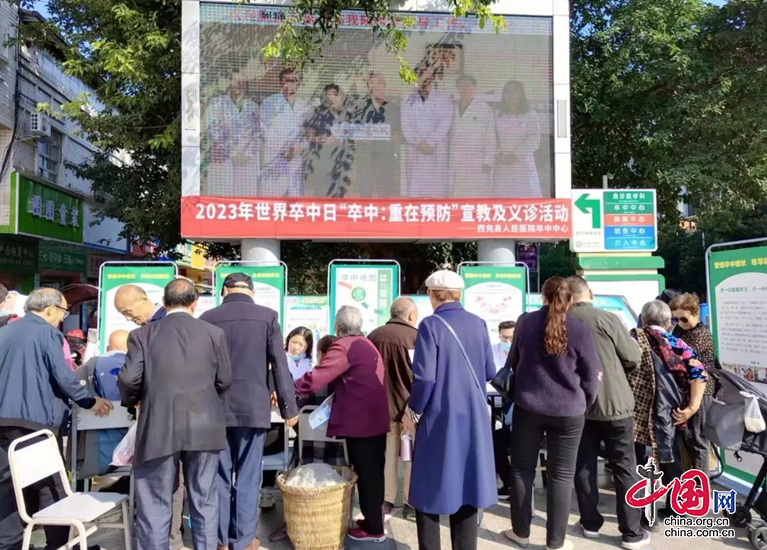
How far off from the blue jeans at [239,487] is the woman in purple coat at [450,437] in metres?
0.97

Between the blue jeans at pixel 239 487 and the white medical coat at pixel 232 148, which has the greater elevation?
the white medical coat at pixel 232 148

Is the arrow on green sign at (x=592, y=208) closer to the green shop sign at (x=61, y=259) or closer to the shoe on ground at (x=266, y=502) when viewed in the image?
the shoe on ground at (x=266, y=502)

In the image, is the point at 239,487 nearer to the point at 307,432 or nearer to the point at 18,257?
the point at 307,432

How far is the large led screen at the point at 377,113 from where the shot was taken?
7539mm

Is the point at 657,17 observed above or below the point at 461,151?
above

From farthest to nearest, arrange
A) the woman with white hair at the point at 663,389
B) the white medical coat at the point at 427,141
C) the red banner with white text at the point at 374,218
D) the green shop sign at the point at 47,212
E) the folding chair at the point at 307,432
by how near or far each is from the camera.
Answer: the green shop sign at the point at 47,212
the white medical coat at the point at 427,141
the red banner with white text at the point at 374,218
the folding chair at the point at 307,432
the woman with white hair at the point at 663,389

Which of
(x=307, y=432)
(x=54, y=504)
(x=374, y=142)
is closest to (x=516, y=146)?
(x=374, y=142)

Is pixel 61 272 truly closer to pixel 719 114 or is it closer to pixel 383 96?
pixel 383 96

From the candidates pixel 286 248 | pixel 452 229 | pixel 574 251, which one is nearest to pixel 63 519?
pixel 452 229

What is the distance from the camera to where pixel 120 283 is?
22.4 ft

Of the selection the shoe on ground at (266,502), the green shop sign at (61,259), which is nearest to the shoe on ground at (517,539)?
the shoe on ground at (266,502)

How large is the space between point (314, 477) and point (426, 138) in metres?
5.35

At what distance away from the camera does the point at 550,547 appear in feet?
11.2

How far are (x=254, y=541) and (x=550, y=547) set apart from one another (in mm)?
1762
